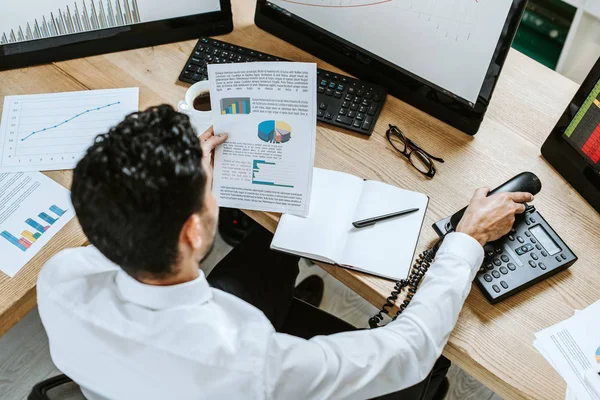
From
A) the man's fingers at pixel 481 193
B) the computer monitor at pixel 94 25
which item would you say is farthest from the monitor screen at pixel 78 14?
the man's fingers at pixel 481 193

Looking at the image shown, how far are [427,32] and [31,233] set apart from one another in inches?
33.7

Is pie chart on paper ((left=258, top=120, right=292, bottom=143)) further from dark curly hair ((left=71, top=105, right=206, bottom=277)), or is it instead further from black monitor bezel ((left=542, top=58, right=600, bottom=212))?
black monitor bezel ((left=542, top=58, right=600, bottom=212))

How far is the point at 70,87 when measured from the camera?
1290 millimetres

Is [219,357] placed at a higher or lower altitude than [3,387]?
higher

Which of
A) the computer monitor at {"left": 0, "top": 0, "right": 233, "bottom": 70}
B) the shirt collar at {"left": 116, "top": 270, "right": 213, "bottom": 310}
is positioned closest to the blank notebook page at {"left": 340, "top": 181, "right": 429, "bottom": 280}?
the shirt collar at {"left": 116, "top": 270, "right": 213, "bottom": 310}

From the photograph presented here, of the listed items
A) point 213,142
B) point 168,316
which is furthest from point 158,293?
point 213,142

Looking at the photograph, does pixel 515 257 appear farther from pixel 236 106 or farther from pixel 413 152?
pixel 236 106

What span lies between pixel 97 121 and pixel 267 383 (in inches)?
29.0

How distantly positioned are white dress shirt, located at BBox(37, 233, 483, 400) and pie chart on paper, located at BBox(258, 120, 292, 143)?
346 mm

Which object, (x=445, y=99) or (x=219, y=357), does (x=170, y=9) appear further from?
(x=219, y=357)

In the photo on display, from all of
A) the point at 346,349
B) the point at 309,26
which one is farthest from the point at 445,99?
the point at 346,349

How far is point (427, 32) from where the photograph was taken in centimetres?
113

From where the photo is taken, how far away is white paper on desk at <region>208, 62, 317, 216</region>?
1.06m

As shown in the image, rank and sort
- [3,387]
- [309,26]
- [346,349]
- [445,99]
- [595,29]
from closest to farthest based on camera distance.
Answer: [346,349]
[445,99]
[309,26]
[3,387]
[595,29]
